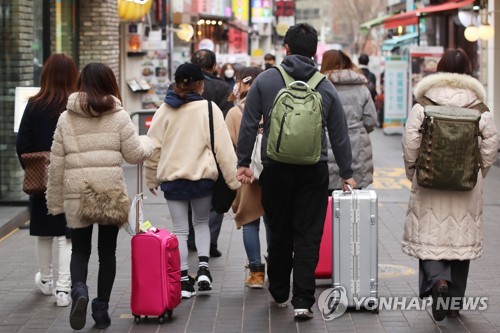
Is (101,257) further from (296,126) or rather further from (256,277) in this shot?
(256,277)

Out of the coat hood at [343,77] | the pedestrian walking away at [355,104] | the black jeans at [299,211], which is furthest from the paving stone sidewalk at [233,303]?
the coat hood at [343,77]

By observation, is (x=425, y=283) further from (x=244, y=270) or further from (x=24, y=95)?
(x=24, y=95)

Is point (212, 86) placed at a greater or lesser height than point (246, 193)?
greater

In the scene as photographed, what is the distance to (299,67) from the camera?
25.0 feet

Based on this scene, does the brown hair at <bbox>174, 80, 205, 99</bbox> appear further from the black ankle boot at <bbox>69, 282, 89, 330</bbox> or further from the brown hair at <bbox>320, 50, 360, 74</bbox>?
the black ankle boot at <bbox>69, 282, 89, 330</bbox>

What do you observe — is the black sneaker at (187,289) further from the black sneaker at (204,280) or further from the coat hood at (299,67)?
the coat hood at (299,67)

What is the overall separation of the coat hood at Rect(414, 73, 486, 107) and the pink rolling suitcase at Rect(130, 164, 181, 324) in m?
1.97

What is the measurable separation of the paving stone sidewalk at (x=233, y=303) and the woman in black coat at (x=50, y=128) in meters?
0.29

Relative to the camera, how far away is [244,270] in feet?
31.6

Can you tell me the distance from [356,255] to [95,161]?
1.93 meters

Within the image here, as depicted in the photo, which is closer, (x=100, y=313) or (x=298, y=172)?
(x=100, y=313)

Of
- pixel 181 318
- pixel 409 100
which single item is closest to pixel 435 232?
pixel 181 318

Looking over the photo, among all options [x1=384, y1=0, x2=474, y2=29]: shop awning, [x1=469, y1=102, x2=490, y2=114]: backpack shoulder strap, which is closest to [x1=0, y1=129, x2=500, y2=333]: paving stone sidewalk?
[x1=469, y1=102, x2=490, y2=114]: backpack shoulder strap

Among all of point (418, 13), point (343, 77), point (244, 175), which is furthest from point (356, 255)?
A: point (418, 13)
